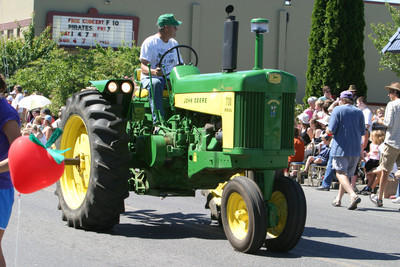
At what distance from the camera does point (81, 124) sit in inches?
373

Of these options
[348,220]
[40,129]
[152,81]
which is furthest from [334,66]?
[152,81]

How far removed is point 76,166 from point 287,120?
3067 mm

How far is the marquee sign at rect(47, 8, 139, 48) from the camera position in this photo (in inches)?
1407

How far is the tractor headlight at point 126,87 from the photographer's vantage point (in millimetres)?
9055

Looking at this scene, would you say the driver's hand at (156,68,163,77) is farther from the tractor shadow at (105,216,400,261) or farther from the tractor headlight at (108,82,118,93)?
the tractor shadow at (105,216,400,261)

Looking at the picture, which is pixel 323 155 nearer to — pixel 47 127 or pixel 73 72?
pixel 47 127

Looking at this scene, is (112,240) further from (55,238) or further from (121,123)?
(121,123)

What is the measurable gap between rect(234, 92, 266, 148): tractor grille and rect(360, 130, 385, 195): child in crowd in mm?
6922

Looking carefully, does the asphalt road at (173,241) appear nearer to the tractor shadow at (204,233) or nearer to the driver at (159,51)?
the tractor shadow at (204,233)

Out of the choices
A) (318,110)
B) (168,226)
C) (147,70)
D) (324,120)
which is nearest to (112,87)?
(147,70)

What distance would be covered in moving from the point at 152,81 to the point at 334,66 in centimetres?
1624

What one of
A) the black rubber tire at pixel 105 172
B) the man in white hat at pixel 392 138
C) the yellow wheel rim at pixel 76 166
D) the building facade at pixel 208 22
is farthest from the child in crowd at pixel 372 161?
the building facade at pixel 208 22

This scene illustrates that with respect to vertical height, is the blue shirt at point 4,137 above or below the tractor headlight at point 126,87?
below

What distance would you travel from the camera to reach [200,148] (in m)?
8.32
